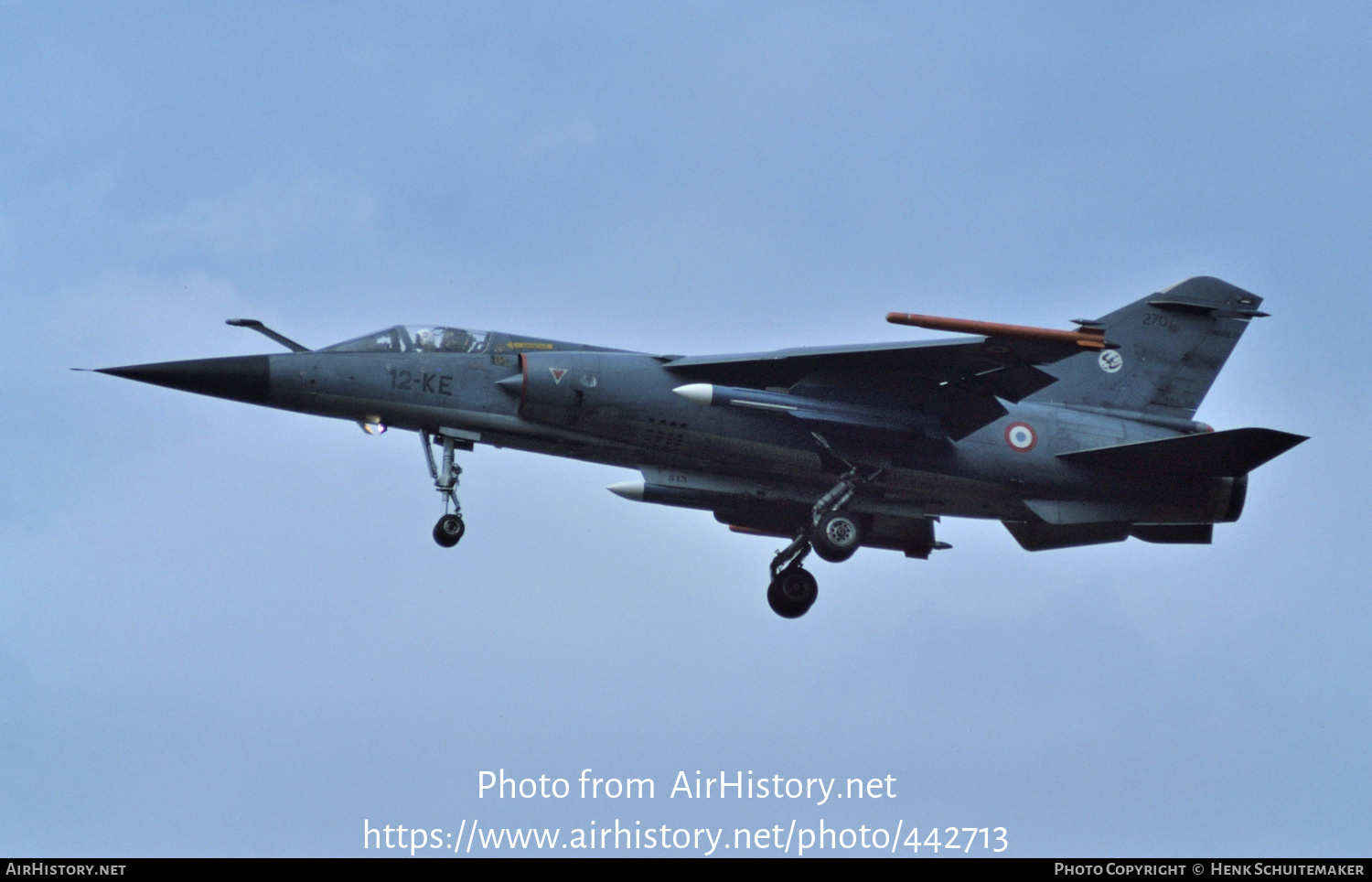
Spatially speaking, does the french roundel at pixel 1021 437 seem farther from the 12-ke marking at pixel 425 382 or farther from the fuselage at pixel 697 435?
the 12-ke marking at pixel 425 382

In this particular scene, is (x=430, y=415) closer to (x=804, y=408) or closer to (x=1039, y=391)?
(x=804, y=408)

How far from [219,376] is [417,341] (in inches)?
101

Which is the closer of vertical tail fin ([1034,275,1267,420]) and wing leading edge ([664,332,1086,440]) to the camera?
wing leading edge ([664,332,1086,440])

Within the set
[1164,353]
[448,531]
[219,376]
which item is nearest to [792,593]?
[448,531]

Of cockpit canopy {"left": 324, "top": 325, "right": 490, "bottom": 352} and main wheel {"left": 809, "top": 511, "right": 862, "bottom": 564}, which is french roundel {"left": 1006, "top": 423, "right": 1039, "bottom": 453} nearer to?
main wheel {"left": 809, "top": 511, "right": 862, "bottom": 564}

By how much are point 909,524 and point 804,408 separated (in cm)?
368

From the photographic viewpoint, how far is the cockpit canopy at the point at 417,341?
20188 mm

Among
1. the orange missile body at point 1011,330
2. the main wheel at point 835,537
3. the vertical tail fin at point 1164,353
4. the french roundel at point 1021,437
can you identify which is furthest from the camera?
the vertical tail fin at point 1164,353

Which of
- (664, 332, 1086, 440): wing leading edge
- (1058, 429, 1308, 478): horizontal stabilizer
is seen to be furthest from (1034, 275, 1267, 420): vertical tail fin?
(664, 332, 1086, 440): wing leading edge

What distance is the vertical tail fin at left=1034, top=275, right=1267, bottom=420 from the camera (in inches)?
872

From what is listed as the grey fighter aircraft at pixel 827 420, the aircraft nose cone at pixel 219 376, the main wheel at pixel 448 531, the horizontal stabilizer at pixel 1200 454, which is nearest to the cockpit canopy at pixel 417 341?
the grey fighter aircraft at pixel 827 420

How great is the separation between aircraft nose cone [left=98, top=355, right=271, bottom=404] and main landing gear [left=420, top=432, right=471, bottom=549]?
220 cm

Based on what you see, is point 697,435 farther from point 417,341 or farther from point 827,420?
point 417,341

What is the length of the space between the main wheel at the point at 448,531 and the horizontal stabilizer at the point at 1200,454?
833 centimetres
